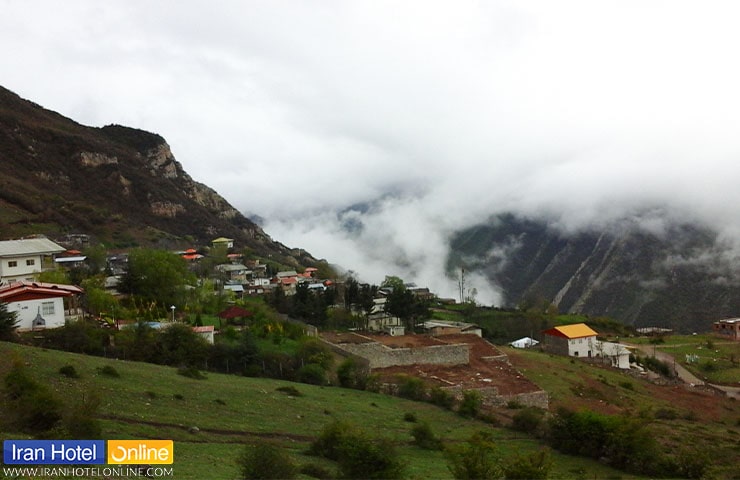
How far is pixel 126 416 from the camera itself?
18578 mm

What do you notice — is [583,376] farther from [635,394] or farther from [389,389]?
[389,389]

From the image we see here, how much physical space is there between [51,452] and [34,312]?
20139 mm

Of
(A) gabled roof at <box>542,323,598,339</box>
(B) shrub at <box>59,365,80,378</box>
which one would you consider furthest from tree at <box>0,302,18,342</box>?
(A) gabled roof at <box>542,323,598,339</box>

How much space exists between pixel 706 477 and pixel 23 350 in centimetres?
2681

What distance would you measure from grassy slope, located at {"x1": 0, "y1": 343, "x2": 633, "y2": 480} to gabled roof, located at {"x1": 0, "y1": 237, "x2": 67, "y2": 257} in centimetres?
2197

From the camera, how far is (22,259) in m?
43.1

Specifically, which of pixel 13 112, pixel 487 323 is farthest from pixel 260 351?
pixel 13 112

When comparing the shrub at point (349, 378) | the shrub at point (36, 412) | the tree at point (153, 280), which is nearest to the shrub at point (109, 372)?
the shrub at point (36, 412)

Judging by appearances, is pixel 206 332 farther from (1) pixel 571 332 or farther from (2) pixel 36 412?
(1) pixel 571 332

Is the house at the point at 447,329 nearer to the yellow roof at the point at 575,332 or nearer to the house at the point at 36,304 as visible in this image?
the yellow roof at the point at 575,332

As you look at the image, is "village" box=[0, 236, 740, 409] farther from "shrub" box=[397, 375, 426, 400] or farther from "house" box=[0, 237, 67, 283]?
"shrub" box=[397, 375, 426, 400]

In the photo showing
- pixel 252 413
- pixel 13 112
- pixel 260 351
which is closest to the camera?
pixel 252 413

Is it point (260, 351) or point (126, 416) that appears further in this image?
point (260, 351)

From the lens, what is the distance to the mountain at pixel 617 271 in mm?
105688
